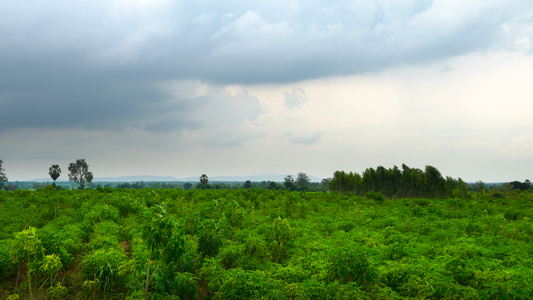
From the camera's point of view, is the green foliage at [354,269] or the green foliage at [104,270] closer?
the green foliage at [354,269]

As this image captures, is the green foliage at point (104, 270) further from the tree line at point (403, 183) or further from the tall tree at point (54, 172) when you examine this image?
the tall tree at point (54, 172)

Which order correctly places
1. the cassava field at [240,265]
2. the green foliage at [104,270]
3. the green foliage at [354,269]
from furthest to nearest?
the green foliage at [104,270] < the green foliage at [354,269] < the cassava field at [240,265]

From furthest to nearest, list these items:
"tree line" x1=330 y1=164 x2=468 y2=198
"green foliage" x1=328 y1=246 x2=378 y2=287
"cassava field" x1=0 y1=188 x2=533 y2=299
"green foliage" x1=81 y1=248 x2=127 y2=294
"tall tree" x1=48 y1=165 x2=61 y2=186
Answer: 1. "tall tree" x1=48 y1=165 x2=61 y2=186
2. "tree line" x1=330 y1=164 x2=468 y2=198
3. "green foliage" x1=81 y1=248 x2=127 y2=294
4. "green foliage" x1=328 y1=246 x2=378 y2=287
5. "cassava field" x1=0 y1=188 x2=533 y2=299

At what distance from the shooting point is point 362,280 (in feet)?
37.4

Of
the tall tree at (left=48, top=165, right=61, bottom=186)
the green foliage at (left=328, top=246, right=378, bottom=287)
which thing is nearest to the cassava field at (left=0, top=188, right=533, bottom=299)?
the green foliage at (left=328, top=246, right=378, bottom=287)

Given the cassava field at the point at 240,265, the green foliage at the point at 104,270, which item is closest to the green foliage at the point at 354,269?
the cassava field at the point at 240,265

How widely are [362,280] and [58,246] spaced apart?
12098 millimetres

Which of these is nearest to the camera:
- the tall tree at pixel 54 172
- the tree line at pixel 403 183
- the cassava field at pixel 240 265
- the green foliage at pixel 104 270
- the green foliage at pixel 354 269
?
the cassava field at pixel 240 265

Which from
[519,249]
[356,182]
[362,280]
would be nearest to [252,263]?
[362,280]

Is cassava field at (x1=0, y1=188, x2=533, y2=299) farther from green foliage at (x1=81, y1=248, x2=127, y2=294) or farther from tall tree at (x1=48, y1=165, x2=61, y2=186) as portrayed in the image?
tall tree at (x1=48, y1=165, x2=61, y2=186)

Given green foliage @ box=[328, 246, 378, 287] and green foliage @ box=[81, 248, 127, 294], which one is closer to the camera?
green foliage @ box=[328, 246, 378, 287]

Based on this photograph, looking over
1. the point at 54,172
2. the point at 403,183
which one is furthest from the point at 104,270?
the point at 54,172

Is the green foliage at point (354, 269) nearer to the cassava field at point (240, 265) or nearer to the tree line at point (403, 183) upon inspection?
the cassava field at point (240, 265)

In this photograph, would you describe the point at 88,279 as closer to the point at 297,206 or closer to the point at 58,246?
the point at 58,246
